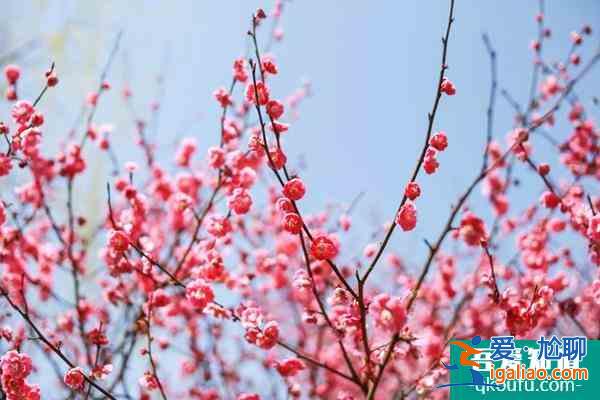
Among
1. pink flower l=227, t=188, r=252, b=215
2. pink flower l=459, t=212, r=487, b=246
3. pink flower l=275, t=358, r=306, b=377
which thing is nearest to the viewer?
pink flower l=227, t=188, r=252, b=215

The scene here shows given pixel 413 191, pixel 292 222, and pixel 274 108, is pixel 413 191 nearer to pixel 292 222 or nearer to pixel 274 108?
pixel 292 222

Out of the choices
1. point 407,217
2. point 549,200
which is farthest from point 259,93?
point 549,200

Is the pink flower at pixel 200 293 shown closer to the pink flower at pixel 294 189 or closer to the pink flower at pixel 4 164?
the pink flower at pixel 294 189

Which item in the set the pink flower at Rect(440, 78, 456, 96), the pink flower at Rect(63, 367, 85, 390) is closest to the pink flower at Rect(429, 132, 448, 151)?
the pink flower at Rect(440, 78, 456, 96)

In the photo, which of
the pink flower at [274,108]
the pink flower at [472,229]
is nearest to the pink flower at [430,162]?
the pink flower at [274,108]

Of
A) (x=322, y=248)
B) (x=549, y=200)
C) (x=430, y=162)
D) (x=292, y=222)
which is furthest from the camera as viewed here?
(x=549, y=200)

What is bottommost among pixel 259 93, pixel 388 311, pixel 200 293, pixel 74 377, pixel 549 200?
pixel 74 377

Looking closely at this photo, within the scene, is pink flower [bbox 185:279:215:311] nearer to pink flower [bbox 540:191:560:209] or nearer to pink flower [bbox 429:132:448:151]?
pink flower [bbox 429:132:448:151]

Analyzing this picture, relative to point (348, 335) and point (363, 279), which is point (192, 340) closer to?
point (348, 335)

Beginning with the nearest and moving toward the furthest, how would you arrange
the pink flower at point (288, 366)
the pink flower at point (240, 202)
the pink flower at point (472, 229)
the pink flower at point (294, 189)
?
the pink flower at point (294, 189) → the pink flower at point (240, 202) → the pink flower at point (288, 366) → the pink flower at point (472, 229)

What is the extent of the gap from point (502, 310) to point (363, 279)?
31.1 inches

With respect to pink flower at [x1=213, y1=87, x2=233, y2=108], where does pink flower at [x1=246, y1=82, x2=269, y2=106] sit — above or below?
below

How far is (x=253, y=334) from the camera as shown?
2957 mm

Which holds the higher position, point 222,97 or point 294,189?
point 222,97
